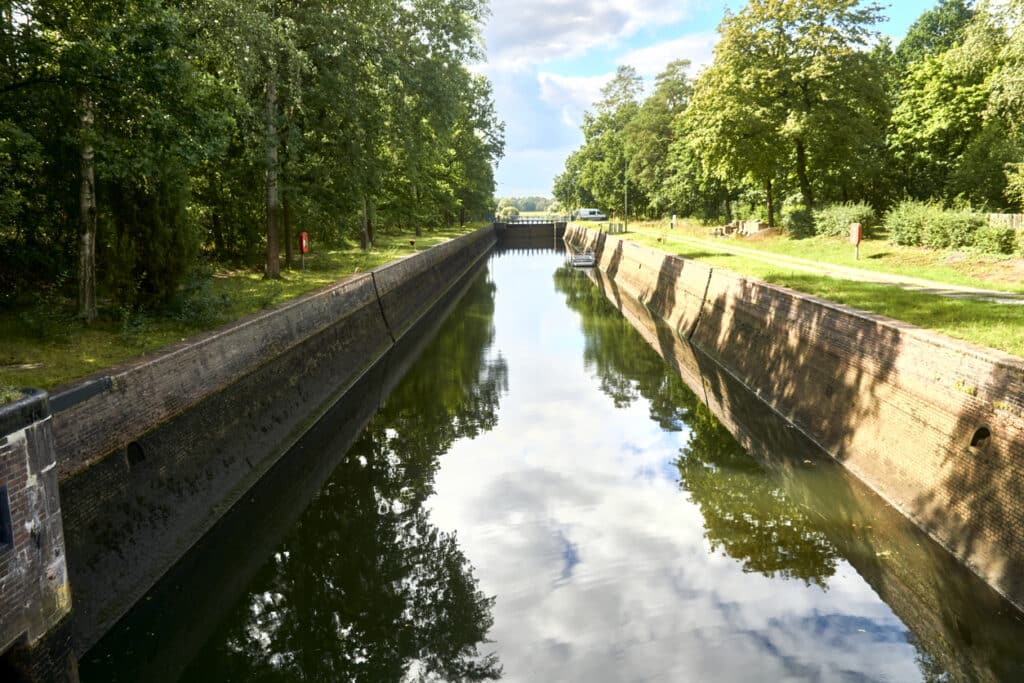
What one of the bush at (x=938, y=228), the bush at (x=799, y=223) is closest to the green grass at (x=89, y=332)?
the bush at (x=938, y=228)

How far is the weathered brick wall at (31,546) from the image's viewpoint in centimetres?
611

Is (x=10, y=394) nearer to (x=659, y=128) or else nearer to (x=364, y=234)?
(x=364, y=234)

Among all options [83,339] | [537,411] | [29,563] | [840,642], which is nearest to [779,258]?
[537,411]

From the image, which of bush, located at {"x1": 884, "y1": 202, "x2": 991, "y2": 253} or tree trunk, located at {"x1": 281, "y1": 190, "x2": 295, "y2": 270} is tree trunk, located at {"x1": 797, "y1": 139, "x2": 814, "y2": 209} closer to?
bush, located at {"x1": 884, "y1": 202, "x2": 991, "y2": 253}

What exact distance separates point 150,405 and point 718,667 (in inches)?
333

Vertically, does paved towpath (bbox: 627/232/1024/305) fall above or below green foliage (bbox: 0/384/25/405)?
above

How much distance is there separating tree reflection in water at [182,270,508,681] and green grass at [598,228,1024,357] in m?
9.00

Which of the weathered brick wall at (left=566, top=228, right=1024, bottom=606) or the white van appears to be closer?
the weathered brick wall at (left=566, top=228, right=1024, bottom=606)

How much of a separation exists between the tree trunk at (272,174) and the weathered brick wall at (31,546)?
14787 millimetres

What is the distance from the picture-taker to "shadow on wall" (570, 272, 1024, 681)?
8.02 meters

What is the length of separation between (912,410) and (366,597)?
8.82 m

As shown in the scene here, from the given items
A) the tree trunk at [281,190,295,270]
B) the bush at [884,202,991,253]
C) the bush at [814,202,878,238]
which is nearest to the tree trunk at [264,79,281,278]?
the tree trunk at [281,190,295,270]

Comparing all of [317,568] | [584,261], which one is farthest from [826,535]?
[584,261]

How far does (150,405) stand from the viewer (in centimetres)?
1022
